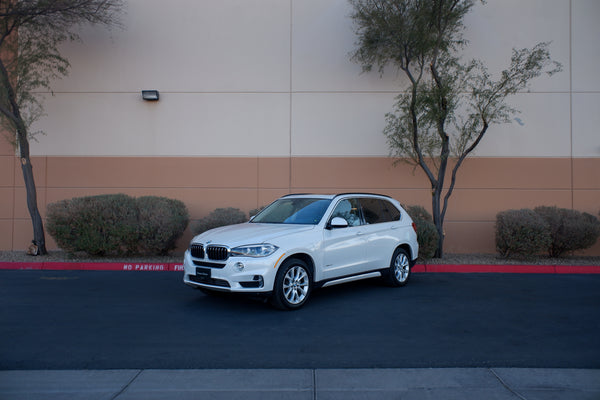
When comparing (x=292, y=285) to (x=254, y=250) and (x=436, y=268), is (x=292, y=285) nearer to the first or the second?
(x=254, y=250)

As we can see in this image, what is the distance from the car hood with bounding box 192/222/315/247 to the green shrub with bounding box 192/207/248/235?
4261mm

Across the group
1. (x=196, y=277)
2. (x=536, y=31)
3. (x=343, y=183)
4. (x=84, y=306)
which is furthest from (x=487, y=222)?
(x=84, y=306)

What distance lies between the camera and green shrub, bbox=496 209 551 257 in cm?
1148

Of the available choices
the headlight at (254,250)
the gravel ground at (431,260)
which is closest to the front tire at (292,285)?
the headlight at (254,250)

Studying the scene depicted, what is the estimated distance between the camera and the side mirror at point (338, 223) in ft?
23.9

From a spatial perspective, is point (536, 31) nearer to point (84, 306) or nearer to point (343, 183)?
point (343, 183)

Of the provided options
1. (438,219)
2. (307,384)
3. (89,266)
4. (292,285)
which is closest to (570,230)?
(438,219)

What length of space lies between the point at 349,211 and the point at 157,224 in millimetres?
5576

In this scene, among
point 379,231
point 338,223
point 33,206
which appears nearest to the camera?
point 338,223

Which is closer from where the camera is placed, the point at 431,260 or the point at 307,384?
the point at 307,384

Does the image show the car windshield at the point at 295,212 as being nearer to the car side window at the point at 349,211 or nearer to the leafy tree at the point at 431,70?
the car side window at the point at 349,211

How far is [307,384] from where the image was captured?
4250 mm

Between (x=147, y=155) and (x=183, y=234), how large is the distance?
2.57 m

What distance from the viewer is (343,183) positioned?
13.5 meters
